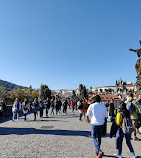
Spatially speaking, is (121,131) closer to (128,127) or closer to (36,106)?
(128,127)

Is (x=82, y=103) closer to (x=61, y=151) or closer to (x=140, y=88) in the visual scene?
(x=140, y=88)

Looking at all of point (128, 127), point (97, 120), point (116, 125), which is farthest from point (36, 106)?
point (128, 127)

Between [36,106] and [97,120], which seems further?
[36,106]

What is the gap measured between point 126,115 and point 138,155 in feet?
4.52

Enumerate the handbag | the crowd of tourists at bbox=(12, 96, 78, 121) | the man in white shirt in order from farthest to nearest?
1. the crowd of tourists at bbox=(12, 96, 78, 121)
2. the man in white shirt
3. the handbag

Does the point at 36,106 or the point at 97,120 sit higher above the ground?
the point at 97,120

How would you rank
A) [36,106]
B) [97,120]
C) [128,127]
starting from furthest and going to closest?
[36,106], [97,120], [128,127]

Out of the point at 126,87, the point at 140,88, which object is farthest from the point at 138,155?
the point at 126,87

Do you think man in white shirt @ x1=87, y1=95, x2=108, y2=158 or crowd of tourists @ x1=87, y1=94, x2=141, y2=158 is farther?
man in white shirt @ x1=87, y1=95, x2=108, y2=158

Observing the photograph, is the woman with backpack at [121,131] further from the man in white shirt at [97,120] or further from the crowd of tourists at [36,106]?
the crowd of tourists at [36,106]

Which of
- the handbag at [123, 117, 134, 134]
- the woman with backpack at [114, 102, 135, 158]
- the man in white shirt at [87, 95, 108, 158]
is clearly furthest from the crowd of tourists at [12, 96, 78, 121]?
the handbag at [123, 117, 134, 134]

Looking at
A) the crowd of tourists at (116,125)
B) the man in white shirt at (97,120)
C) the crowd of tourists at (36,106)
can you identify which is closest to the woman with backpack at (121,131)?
the crowd of tourists at (116,125)

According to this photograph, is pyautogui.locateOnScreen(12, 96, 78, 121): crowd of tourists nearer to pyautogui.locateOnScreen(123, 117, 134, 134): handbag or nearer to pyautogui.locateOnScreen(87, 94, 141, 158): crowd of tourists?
pyautogui.locateOnScreen(87, 94, 141, 158): crowd of tourists

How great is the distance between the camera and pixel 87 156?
4473mm
